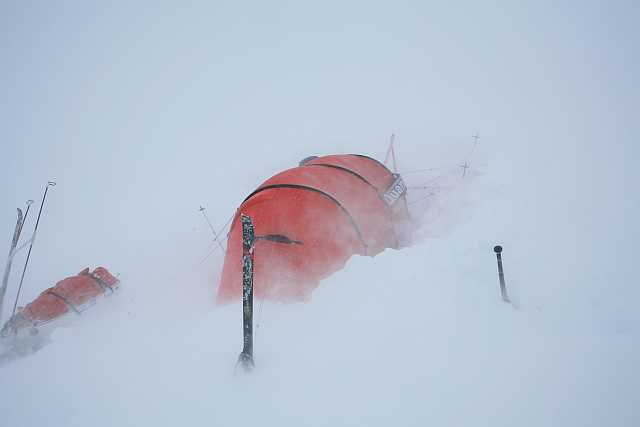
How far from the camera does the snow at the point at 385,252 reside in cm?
413

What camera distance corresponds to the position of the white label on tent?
7961 millimetres

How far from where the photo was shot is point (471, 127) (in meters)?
13.6

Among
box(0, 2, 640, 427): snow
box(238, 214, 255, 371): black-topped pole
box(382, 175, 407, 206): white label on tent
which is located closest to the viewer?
box(0, 2, 640, 427): snow

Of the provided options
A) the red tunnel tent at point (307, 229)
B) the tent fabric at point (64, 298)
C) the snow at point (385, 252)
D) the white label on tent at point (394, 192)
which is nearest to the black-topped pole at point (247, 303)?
the snow at point (385, 252)

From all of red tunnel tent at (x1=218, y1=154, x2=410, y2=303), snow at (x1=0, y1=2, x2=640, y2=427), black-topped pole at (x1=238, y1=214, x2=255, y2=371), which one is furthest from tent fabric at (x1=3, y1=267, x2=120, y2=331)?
black-topped pole at (x1=238, y1=214, x2=255, y2=371)

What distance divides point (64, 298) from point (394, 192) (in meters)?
7.17

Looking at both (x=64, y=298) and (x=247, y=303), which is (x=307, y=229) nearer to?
(x=247, y=303)

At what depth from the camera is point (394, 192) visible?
325 inches

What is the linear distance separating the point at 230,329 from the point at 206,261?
378 centimetres

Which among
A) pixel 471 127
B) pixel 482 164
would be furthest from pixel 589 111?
pixel 482 164

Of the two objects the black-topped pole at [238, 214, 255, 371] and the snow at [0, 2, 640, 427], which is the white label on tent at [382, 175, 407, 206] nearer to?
the snow at [0, 2, 640, 427]

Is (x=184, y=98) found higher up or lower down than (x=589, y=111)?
higher up

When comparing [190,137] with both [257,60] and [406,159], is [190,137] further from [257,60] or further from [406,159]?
[257,60]

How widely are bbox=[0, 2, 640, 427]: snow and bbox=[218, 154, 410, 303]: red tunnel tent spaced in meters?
0.46
